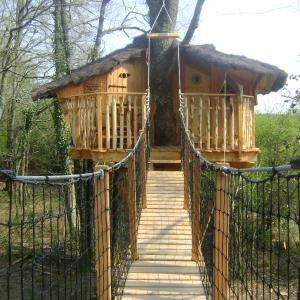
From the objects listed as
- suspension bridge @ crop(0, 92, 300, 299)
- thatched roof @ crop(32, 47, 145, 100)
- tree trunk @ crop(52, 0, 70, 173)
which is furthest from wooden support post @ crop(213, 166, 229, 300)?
tree trunk @ crop(52, 0, 70, 173)

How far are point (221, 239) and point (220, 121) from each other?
550 cm

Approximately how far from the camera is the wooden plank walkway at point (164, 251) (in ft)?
16.7

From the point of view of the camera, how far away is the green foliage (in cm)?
1786

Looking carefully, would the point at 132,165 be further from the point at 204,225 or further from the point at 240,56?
the point at 240,56

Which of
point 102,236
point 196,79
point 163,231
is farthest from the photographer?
point 196,79

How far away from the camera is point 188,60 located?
1137cm

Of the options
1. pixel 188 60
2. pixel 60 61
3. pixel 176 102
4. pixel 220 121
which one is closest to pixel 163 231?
pixel 220 121

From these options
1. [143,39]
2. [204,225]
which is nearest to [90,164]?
[143,39]

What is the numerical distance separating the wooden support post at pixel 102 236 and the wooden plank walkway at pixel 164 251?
1.13 feet

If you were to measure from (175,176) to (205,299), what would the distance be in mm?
4134

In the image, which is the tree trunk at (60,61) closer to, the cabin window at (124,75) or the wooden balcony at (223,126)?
the cabin window at (124,75)

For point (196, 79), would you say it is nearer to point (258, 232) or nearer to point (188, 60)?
point (188, 60)

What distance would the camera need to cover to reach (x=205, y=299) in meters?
4.88

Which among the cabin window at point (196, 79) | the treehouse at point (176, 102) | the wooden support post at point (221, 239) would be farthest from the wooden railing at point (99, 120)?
the wooden support post at point (221, 239)
